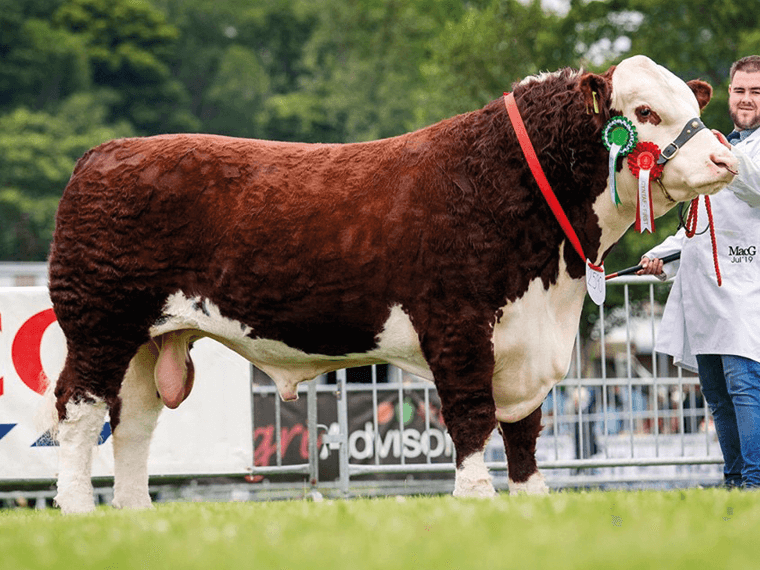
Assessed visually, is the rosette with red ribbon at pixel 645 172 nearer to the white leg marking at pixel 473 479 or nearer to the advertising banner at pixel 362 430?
the white leg marking at pixel 473 479

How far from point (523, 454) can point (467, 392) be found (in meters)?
0.65

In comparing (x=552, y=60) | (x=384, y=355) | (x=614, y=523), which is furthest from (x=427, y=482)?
(x=552, y=60)

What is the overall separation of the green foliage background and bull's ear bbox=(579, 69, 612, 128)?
1583 centimetres

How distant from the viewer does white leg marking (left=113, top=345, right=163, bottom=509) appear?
19.5ft

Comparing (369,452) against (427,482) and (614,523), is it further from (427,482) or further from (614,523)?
(614,523)

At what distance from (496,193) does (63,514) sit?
249 cm

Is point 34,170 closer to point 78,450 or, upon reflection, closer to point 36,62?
point 36,62

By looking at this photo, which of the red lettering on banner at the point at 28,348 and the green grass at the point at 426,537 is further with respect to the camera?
the red lettering on banner at the point at 28,348

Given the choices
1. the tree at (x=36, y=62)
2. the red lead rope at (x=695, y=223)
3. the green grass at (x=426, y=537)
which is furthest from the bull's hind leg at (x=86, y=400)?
the tree at (x=36, y=62)

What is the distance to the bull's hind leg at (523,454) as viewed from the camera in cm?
553

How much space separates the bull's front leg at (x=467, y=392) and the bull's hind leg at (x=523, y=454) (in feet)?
1.50

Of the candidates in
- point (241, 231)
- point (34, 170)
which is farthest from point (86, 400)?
point (34, 170)

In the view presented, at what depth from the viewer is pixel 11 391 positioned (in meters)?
8.73

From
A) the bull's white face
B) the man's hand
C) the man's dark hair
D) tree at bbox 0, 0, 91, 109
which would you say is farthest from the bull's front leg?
tree at bbox 0, 0, 91, 109
